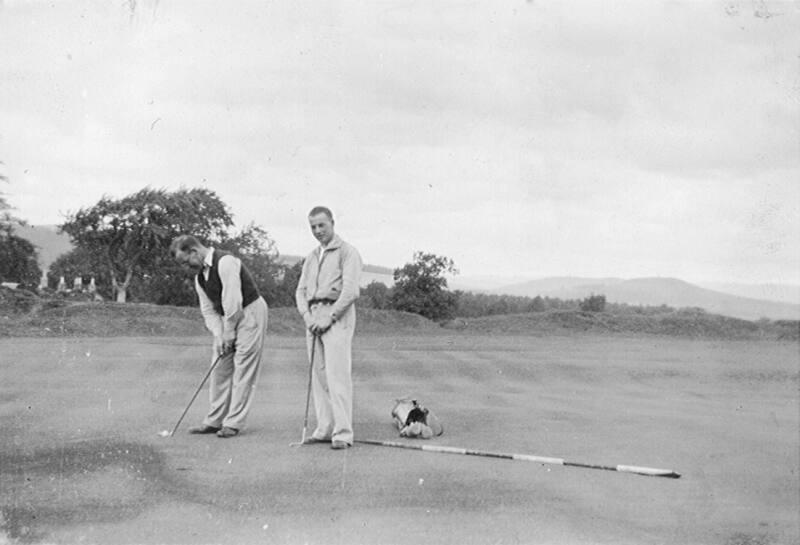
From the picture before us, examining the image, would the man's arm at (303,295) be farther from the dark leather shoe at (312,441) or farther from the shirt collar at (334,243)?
the dark leather shoe at (312,441)

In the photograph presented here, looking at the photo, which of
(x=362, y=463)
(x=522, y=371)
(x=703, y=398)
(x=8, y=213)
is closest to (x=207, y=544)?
(x=362, y=463)

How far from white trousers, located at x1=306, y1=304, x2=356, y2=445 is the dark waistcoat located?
28.8 inches

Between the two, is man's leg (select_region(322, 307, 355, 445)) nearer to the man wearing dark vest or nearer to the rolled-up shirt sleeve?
the man wearing dark vest

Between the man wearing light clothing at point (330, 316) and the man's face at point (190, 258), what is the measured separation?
1024 mm

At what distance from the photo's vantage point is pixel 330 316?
816cm

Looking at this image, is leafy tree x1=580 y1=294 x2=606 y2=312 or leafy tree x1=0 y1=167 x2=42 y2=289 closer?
leafy tree x1=0 y1=167 x2=42 y2=289

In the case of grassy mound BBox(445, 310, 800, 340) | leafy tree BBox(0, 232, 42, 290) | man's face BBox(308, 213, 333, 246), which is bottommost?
grassy mound BBox(445, 310, 800, 340)

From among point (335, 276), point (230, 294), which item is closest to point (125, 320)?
point (230, 294)

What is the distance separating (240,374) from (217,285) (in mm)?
883

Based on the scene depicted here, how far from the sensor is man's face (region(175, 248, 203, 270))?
8.44m

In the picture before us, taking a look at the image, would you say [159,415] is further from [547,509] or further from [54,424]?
[547,509]

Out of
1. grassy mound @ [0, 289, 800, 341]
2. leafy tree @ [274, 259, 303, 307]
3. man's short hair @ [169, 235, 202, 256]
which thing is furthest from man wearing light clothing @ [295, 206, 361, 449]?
leafy tree @ [274, 259, 303, 307]

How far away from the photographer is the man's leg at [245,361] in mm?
8375

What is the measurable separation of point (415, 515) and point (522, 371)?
9701 millimetres
